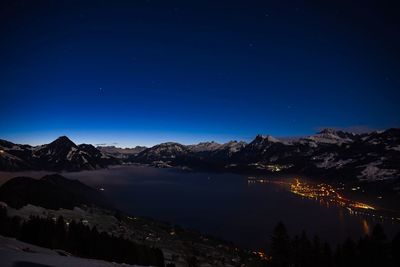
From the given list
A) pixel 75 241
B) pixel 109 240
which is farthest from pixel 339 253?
pixel 75 241

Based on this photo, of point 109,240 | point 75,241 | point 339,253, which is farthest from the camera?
point 109,240

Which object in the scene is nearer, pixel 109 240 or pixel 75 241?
pixel 75 241

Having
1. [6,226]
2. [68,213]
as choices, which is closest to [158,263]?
[6,226]

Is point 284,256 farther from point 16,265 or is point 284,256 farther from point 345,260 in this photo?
point 16,265

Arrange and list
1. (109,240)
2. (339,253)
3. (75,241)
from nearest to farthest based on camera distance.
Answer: (339,253) → (75,241) → (109,240)

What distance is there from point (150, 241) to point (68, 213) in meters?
60.7

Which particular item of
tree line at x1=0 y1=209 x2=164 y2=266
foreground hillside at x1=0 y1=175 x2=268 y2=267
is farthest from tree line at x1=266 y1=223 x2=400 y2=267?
foreground hillside at x1=0 y1=175 x2=268 y2=267

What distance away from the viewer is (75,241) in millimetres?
84875

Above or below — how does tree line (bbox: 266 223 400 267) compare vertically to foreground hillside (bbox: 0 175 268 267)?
above

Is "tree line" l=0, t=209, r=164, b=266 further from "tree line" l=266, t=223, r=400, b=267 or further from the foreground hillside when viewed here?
"tree line" l=266, t=223, r=400, b=267

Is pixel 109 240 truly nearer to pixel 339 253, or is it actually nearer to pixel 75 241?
pixel 75 241

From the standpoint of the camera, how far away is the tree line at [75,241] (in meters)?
70.4

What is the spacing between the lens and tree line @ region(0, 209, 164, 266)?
70.4m

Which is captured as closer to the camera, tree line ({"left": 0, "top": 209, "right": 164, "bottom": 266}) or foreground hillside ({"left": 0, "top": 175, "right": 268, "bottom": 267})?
tree line ({"left": 0, "top": 209, "right": 164, "bottom": 266})
